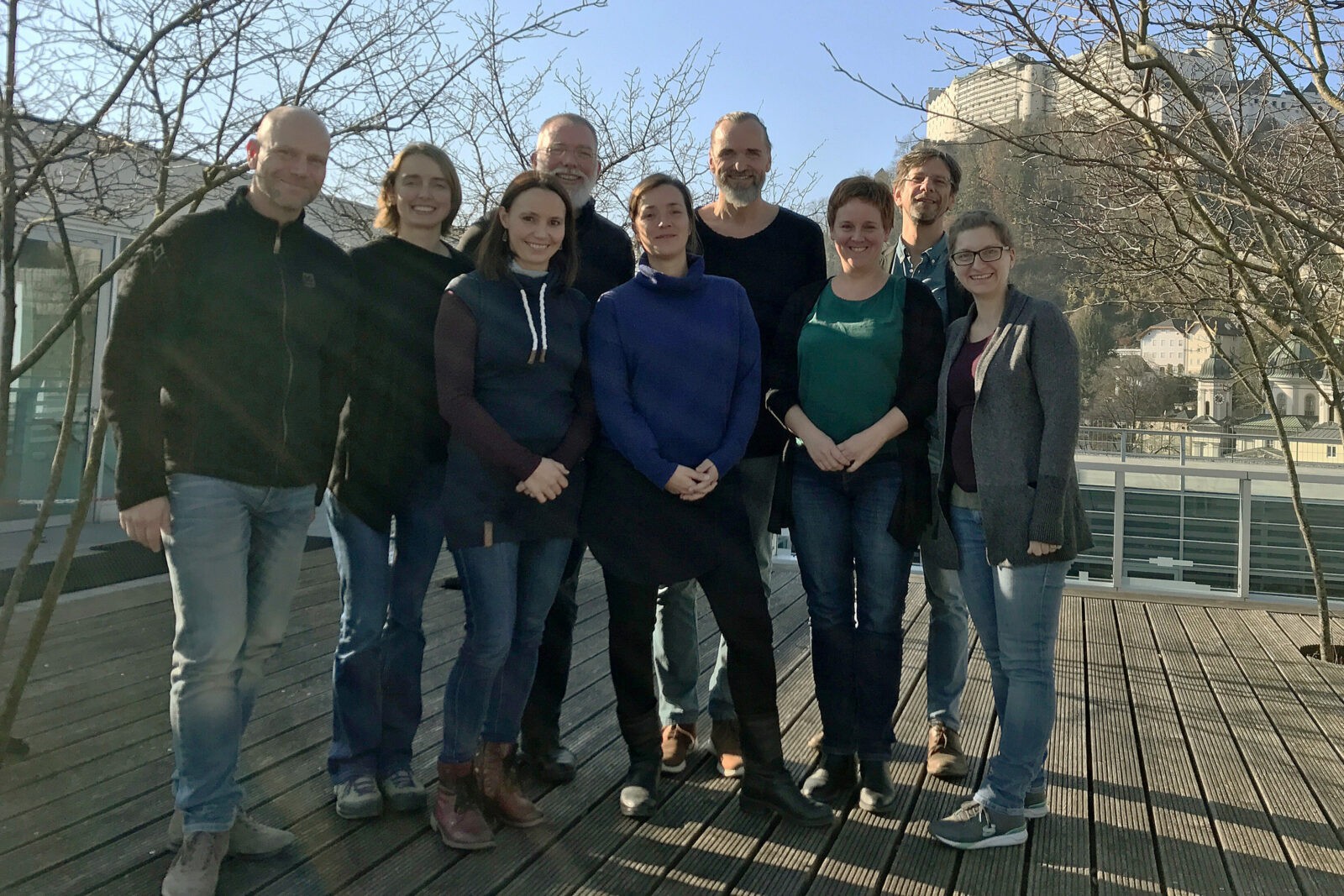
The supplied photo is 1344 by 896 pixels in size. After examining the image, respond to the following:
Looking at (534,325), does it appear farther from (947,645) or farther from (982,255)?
(947,645)

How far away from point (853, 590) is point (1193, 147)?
1.58 m

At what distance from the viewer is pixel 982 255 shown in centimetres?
255

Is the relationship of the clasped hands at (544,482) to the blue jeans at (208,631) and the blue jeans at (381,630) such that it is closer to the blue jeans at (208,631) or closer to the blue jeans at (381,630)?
the blue jeans at (381,630)

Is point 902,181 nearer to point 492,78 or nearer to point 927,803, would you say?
point 927,803

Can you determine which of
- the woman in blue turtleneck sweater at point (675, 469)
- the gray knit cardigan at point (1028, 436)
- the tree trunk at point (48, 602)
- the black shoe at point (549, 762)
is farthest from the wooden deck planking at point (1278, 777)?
the tree trunk at point (48, 602)

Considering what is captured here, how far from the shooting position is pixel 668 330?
2586 millimetres

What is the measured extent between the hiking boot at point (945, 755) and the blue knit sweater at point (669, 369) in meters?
1.22

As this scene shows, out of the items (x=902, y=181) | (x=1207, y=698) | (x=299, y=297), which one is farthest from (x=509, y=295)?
(x=1207, y=698)

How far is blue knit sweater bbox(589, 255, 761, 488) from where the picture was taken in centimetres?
254

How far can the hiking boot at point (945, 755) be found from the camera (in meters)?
2.97

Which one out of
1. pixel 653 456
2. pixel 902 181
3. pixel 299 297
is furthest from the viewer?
pixel 902 181

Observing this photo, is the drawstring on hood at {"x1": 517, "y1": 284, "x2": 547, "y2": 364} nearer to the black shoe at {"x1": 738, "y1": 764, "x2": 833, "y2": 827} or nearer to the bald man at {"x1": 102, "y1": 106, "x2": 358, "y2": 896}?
the bald man at {"x1": 102, "y1": 106, "x2": 358, "y2": 896}

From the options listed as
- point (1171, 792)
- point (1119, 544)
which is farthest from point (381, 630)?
point (1119, 544)

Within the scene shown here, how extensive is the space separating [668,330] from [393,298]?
75cm
